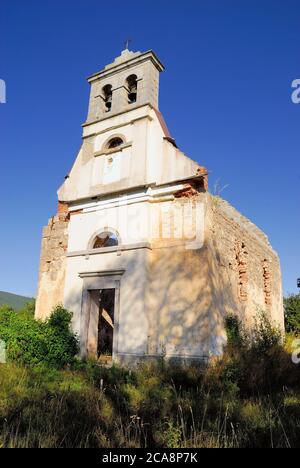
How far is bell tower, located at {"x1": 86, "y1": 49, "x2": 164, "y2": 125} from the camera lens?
1233 cm

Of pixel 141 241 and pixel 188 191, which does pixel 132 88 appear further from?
pixel 141 241

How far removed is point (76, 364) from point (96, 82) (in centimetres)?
1045

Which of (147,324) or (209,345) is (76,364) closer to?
(147,324)

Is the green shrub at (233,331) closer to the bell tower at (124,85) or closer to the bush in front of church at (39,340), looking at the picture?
the bush in front of church at (39,340)

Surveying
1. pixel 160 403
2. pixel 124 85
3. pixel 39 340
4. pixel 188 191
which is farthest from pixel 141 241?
pixel 124 85

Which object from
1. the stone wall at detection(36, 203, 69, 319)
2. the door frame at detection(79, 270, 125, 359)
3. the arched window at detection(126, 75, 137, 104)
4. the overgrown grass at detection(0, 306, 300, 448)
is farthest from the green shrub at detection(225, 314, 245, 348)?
the arched window at detection(126, 75, 137, 104)

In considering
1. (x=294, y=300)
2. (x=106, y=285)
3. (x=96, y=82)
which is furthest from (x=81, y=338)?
(x=294, y=300)

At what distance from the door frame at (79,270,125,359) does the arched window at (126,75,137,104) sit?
6696mm

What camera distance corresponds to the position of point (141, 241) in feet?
34.3

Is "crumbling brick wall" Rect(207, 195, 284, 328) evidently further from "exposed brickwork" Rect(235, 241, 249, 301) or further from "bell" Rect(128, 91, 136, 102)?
"bell" Rect(128, 91, 136, 102)

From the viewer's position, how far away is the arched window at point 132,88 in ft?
42.8

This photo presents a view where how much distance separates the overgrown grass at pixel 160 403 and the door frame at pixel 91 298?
3.56ft
